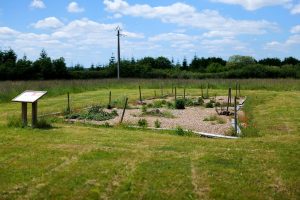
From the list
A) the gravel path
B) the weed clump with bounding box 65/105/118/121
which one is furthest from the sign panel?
the weed clump with bounding box 65/105/118/121

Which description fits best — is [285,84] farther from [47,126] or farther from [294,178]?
[294,178]

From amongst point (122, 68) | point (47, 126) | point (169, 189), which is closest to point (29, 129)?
point (47, 126)

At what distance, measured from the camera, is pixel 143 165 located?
27.5 feet

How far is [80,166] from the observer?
833 cm

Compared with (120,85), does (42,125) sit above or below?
below

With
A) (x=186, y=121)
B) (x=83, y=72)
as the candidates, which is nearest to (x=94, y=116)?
(x=186, y=121)

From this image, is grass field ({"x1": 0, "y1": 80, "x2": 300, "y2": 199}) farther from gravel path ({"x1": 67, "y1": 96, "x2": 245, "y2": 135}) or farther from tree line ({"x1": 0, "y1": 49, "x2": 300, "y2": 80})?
tree line ({"x1": 0, "y1": 49, "x2": 300, "y2": 80})

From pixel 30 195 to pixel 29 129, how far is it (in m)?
6.26

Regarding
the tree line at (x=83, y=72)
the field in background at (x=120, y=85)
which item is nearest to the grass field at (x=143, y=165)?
the field in background at (x=120, y=85)

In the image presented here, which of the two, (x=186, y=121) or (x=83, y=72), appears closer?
(x=186, y=121)

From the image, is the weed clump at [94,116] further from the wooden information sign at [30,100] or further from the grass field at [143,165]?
the grass field at [143,165]

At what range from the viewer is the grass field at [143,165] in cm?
682

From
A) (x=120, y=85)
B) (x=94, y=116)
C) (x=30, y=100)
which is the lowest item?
(x=94, y=116)

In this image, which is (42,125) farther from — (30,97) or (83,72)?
(83,72)
